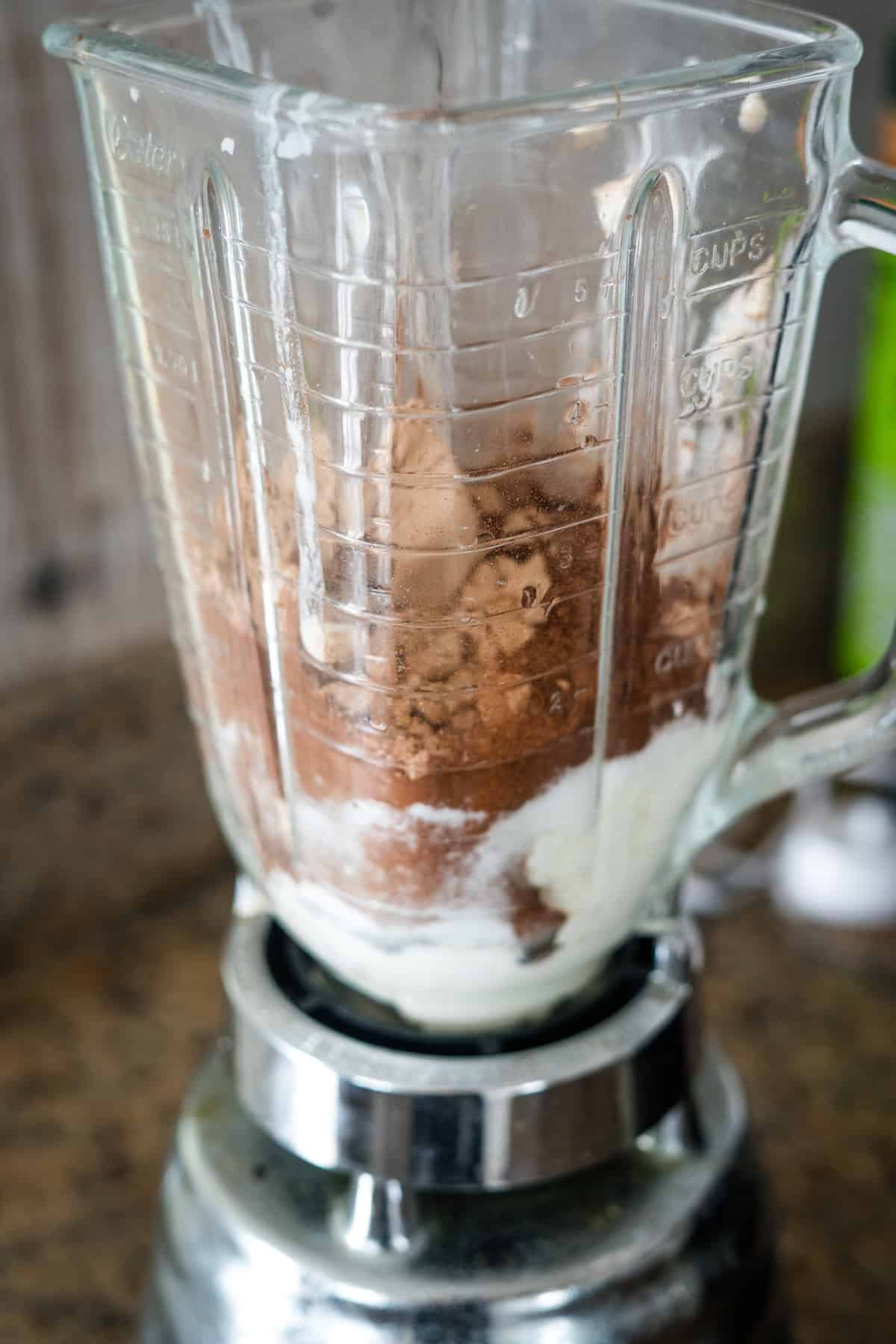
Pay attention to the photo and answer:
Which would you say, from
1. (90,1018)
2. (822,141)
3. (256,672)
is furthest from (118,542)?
(822,141)

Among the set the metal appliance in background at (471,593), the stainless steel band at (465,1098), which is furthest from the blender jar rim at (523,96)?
the stainless steel band at (465,1098)

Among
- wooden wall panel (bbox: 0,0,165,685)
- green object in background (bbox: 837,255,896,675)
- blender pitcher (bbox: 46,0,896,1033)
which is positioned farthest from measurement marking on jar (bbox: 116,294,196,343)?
green object in background (bbox: 837,255,896,675)

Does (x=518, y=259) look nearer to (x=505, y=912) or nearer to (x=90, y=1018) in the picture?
(x=505, y=912)

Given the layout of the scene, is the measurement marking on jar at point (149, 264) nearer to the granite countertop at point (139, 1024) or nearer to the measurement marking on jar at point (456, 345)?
the measurement marking on jar at point (456, 345)

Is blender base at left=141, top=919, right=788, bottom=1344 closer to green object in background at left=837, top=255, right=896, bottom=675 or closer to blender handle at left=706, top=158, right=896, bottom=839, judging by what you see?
blender handle at left=706, top=158, right=896, bottom=839

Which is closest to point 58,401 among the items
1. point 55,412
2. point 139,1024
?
point 55,412

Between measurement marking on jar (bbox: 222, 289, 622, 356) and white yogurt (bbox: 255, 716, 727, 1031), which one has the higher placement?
measurement marking on jar (bbox: 222, 289, 622, 356)
